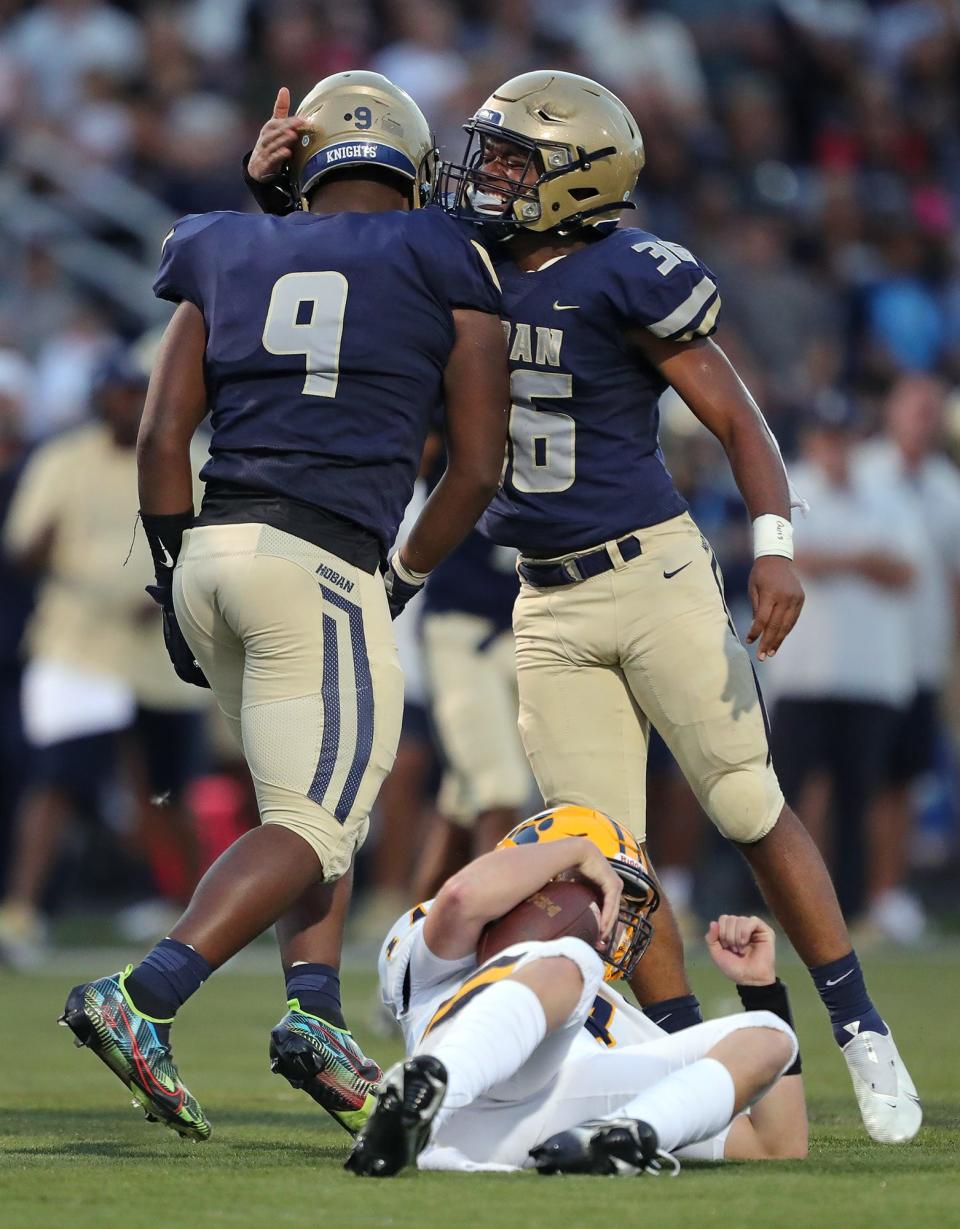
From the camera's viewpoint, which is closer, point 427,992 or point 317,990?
point 427,992

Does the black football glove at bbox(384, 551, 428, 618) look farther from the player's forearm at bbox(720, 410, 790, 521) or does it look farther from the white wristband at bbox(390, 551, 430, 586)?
the player's forearm at bbox(720, 410, 790, 521)

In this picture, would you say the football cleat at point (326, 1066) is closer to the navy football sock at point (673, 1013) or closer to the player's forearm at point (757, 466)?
the navy football sock at point (673, 1013)

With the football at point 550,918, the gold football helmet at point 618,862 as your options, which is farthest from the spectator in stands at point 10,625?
the football at point 550,918

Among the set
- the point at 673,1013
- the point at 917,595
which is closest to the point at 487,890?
the point at 673,1013

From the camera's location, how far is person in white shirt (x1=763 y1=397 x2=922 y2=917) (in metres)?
9.77

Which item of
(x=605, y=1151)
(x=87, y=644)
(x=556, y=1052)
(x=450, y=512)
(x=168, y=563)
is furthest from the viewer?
(x=87, y=644)

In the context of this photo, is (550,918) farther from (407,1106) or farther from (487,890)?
(407,1106)

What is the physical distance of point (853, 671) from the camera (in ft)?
32.0

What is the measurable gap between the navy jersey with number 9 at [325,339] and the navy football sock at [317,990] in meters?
0.86

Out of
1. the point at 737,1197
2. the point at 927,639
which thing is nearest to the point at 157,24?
the point at 927,639

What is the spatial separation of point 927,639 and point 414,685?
2.37m

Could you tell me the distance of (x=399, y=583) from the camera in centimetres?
475

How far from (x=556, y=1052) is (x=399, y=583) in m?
1.29

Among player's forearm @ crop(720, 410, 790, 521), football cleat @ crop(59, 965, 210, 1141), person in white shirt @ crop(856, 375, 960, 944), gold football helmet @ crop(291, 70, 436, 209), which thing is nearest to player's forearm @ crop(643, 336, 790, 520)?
player's forearm @ crop(720, 410, 790, 521)
